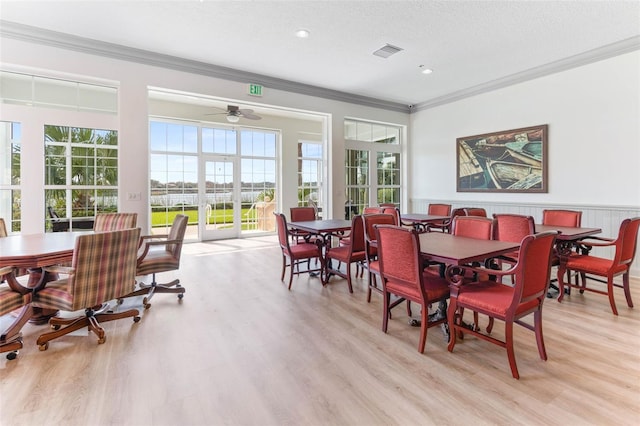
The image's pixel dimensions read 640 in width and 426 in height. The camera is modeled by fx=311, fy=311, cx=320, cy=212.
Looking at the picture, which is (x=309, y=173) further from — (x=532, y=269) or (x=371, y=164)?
(x=532, y=269)

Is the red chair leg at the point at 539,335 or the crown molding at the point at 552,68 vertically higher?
the crown molding at the point at 552,68

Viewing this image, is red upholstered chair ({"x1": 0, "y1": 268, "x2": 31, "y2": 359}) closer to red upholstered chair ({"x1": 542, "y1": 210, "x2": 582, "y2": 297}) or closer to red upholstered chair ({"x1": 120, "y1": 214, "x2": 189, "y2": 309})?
red upholstered chair ({"x1": 120, "y1": 214, "x2": 189, "y2": 309})

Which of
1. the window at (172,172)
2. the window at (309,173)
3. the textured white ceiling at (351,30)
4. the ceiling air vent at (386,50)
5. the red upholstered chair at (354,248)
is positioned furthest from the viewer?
the window at (309,173)

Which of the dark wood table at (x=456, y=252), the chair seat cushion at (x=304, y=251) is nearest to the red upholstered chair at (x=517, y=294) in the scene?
the dark wood table at (x=456, y=252)

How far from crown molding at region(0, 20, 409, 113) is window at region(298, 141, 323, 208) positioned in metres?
2.56

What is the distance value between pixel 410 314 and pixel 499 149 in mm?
4296

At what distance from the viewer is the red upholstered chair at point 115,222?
12.5 ft

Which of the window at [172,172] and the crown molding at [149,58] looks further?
the window at [172,172]

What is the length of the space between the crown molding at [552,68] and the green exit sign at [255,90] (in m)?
3.95

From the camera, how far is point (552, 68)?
5.02m

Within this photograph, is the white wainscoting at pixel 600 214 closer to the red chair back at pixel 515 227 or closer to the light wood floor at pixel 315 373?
the light wood floor at pixel 315 373

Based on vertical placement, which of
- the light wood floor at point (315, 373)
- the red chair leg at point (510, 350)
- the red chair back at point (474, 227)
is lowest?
the light wood floor at point (315, 373)

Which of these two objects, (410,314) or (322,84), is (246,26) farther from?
(410,314)

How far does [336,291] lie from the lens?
12.6ft
